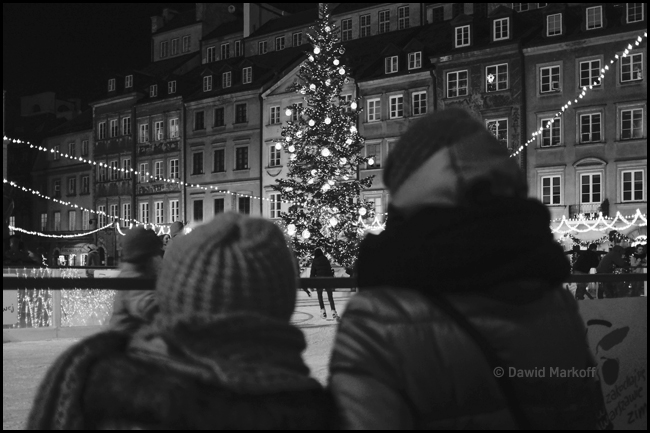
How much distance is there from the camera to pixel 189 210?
43125mm

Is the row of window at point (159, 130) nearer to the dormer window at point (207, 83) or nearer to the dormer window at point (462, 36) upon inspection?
the dormer window at point (207, 83)

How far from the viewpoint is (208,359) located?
142 centimetres

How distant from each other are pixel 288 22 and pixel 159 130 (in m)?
10.9

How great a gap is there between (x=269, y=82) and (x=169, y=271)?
131 feet

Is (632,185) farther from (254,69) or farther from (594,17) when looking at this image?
(254,69)

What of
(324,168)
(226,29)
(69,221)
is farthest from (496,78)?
(69,221)

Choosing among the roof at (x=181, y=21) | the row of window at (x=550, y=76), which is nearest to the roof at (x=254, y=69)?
the roof at (x=181, y=21)

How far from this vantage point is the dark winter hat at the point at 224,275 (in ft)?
4.81

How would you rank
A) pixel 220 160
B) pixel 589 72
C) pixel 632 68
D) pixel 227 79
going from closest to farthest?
pixel 632 68
pixel 589 72
pixel 220 160
pixel 227 79

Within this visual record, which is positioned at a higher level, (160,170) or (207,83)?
(207,83)

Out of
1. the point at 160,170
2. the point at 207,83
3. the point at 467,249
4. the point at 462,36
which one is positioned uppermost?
the point at 462,36

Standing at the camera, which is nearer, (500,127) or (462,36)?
(500,127)

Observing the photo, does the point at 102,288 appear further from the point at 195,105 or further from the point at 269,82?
the point at 195,105

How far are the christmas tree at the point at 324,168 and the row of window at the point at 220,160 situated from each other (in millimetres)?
17424
